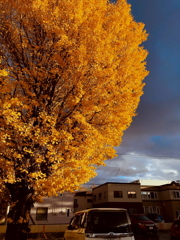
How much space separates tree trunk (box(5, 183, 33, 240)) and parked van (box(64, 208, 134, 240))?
2065 millimetres

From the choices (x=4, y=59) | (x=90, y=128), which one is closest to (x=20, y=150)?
(x=90, y=128)

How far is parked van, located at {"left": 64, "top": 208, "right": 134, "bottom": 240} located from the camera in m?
5.29

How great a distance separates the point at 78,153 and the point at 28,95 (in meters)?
2.93

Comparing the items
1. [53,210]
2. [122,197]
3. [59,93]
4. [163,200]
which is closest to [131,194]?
[122,197]

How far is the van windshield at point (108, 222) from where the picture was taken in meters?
5.43

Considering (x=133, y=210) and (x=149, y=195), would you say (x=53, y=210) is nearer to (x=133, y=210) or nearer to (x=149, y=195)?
(x=133, y=210)

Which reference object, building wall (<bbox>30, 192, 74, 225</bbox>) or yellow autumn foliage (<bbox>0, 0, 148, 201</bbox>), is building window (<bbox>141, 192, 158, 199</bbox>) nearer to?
building wall (<bbox>30, 192, 74, 225</bbox>)

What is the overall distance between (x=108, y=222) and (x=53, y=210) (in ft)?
62.1

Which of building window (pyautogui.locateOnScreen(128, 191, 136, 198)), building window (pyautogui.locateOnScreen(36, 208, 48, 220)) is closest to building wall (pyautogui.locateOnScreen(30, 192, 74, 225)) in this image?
building window (pyautogui.locateOnScreen(36, 208, 48, 220))

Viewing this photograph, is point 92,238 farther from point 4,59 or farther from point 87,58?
point 4,59

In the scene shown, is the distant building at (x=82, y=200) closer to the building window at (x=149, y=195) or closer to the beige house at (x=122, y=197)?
the beige house at (x=122, y=197)

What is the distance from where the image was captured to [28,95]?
7.23 metres

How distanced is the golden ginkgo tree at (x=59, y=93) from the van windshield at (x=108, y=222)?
1.42 metres

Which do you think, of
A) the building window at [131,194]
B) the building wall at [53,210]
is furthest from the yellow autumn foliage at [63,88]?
the building window at [131,194]
